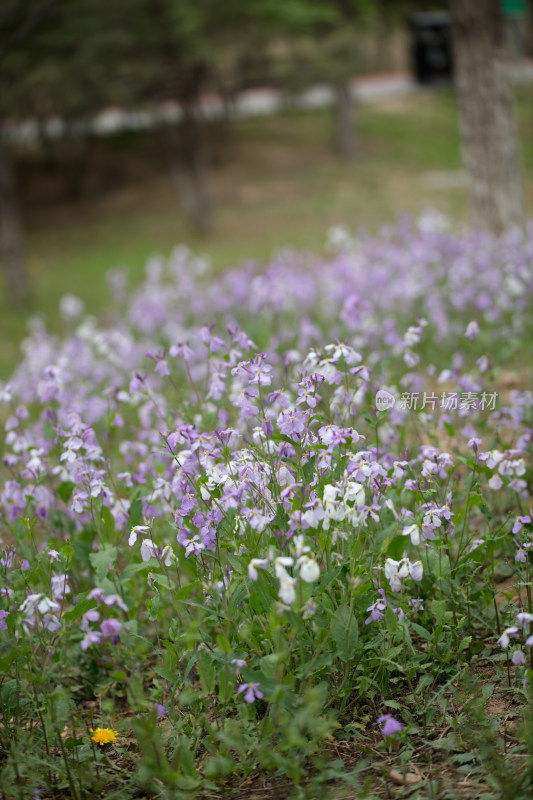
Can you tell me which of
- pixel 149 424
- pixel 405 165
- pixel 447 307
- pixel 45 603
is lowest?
pixel 405 165

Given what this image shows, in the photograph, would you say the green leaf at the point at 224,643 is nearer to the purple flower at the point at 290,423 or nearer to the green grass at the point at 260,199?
the purple flower at the point at 290,423

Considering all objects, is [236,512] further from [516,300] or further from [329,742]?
[516,300]

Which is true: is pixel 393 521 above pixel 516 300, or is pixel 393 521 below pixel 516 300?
above

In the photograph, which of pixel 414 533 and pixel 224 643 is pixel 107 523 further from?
pixel 414 533

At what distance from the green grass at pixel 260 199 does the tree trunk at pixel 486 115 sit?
573 cm

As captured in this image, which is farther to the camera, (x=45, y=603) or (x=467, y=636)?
(x=467, y=636)

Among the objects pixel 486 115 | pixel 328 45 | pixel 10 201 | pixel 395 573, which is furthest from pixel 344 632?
pixel 328 45

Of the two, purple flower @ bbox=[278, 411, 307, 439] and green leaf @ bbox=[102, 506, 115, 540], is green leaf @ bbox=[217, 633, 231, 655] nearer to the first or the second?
purple flower @ bbox=[278, 411, 307, 439]

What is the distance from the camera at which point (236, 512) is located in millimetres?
2576

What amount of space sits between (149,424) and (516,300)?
3.38 meters

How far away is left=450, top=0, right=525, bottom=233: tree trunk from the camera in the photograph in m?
7.81

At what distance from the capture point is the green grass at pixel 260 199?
48.9 ft

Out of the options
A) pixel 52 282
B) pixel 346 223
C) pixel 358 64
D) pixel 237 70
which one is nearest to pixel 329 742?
pixel 52 282

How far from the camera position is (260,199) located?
733 inches
